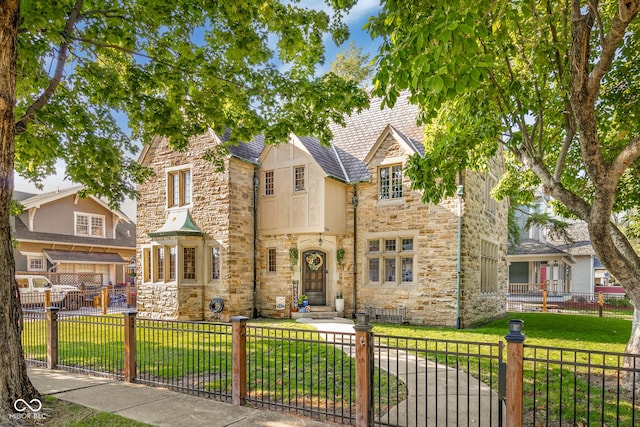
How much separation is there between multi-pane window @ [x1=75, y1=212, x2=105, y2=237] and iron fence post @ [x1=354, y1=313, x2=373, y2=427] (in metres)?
28.0

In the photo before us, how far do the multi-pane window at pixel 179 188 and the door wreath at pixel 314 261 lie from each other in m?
5.58

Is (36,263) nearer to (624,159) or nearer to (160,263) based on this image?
(160,263)

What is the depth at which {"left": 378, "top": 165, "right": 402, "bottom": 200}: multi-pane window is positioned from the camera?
15.7 meters

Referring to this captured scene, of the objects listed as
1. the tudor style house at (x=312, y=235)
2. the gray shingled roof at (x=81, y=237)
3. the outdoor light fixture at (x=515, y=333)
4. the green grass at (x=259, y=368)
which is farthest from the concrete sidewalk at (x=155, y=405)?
the gray shingled roof at (x=81, y=237)

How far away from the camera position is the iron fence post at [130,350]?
7.52m

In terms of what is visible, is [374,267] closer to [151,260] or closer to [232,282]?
[232,282]

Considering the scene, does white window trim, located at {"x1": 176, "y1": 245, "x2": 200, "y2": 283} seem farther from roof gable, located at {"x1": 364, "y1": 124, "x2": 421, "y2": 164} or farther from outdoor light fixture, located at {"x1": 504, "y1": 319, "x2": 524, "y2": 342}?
outdoor light fixture, located at {"x1": 504, "y1": 319, "x2": 524, "y2": 342}

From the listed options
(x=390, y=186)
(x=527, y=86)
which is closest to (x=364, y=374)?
(x=527, y=86)

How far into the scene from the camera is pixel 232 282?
52.3ft

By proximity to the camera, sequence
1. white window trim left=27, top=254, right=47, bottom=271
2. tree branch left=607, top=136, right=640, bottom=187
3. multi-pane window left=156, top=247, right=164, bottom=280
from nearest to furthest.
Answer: tree branch left=607, top=136, right=640, bottom=187 < multi-pane window left=156, top=247, right=164, bottom=280 < white window trim left=27, top=254, right=47, bottom=271

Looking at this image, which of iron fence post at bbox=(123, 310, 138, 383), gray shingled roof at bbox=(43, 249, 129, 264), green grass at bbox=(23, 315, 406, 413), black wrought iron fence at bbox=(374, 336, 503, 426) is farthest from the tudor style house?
gray shingled roof at bbox=(43, 249, 129, 264)

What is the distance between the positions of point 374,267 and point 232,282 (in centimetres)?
556

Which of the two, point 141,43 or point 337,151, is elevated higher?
point 141,43

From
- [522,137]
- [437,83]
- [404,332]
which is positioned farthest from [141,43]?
[404,332]
